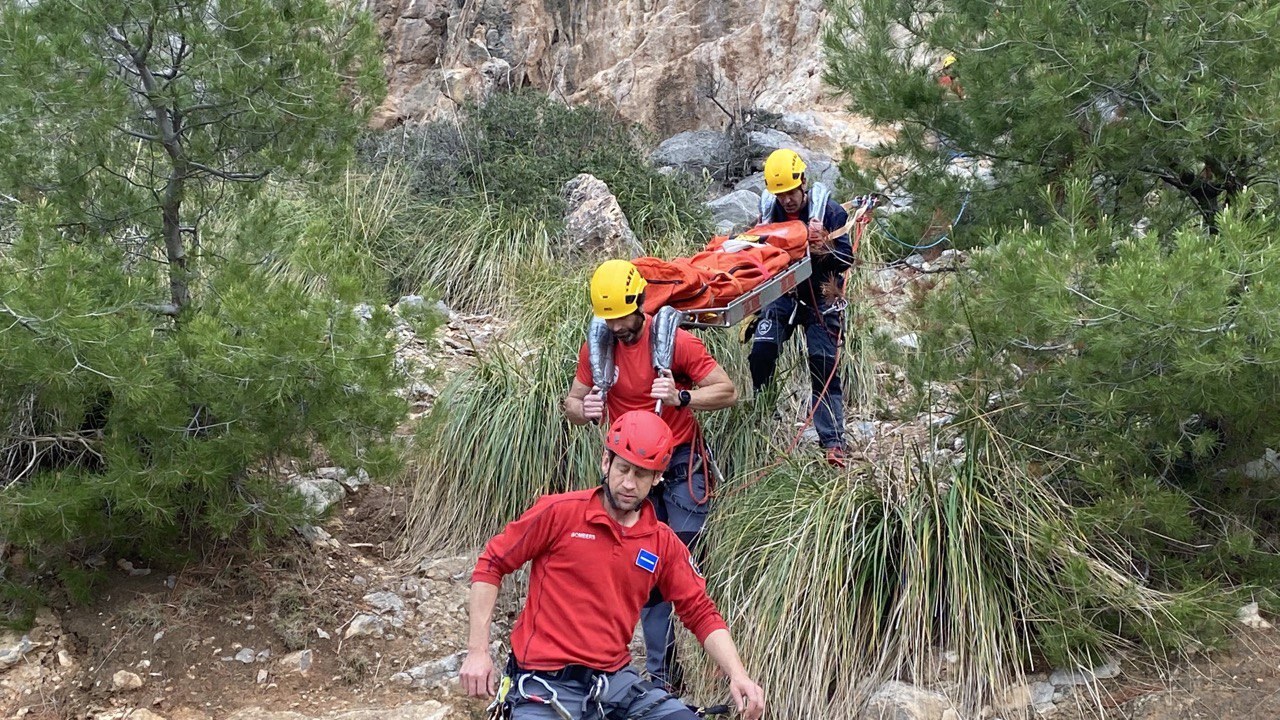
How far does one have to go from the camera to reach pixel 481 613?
3311mm

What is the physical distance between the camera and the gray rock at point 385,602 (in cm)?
558

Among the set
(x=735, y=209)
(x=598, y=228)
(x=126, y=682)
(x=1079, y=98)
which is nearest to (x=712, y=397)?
(x=1079, y=98)

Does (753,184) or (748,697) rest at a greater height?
(748,697)

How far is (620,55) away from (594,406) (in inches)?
458

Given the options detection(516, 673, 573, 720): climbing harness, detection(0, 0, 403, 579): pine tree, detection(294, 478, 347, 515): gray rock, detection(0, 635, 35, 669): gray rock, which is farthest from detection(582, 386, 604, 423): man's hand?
detection(0, 635, 35, 669): gray rock

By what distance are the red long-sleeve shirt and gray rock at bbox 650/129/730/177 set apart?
362 inches

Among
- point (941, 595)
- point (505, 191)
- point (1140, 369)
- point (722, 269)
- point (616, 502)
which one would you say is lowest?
point (941, 595)

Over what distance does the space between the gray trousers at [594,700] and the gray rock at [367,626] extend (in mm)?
2192

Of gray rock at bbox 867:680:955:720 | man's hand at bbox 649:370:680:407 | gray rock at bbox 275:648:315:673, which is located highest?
man's hand at bbox 649:370:680:407

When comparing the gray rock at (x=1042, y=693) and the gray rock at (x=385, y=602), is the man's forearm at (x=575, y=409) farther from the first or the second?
the gray rock at (x=1042, y=693)

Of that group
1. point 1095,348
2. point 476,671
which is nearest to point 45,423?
point 476,671

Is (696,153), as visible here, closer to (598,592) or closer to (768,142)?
(768,142)

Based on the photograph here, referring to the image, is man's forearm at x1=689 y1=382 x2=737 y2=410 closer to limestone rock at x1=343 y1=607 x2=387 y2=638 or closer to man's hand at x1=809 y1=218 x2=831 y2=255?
man's hand at x1=809 y1=218 x2=831 y2=255

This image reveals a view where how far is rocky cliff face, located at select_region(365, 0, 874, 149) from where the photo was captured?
47.1 ft
